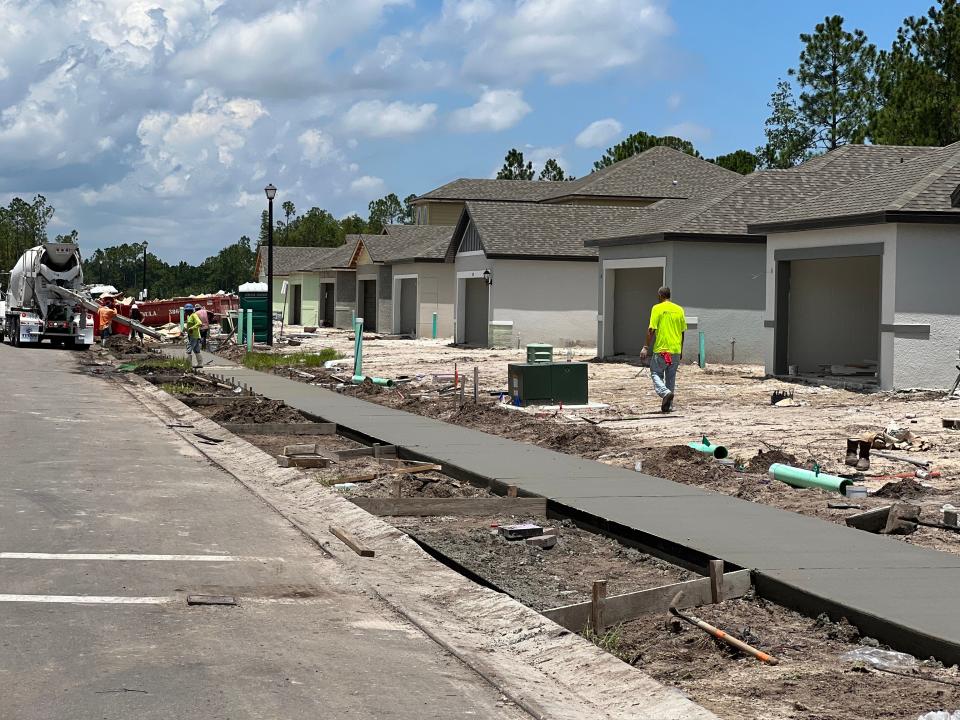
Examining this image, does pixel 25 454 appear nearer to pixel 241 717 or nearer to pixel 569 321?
pixel 241 717

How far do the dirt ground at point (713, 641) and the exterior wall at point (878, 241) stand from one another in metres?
13.9

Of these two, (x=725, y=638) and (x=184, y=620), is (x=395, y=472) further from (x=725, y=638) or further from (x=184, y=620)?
(x=725, y=638)

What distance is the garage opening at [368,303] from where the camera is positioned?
219ft

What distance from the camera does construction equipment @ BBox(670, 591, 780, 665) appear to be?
7.06 meters

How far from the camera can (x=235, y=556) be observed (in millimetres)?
9898

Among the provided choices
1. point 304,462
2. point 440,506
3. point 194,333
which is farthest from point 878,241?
point 194,333

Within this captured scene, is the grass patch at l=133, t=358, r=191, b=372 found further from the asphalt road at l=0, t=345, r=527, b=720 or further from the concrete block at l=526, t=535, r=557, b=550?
the concrete block at l=526, t=535, r=557, b=550

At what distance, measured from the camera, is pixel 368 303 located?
6756cm

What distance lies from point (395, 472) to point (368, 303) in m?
53.3

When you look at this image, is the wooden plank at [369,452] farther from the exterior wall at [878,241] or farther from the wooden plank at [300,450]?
the exterior wall at [878,241]

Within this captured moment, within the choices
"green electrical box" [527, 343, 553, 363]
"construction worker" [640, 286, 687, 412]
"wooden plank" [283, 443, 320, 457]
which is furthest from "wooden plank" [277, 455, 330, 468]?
"green electrical box" [527, 343, 553, 363]

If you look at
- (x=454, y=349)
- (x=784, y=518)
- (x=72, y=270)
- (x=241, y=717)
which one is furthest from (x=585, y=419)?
(x=72, y=270)

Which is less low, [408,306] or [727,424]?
[408,306]

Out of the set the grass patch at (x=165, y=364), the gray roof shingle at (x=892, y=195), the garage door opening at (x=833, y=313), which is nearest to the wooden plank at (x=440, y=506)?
the gray roof shingle at (x=892, y=195)
